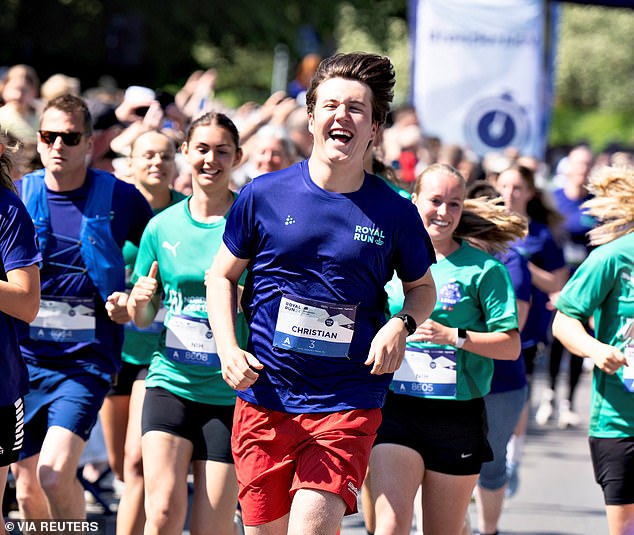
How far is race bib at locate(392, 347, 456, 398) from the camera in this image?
5.60 meters

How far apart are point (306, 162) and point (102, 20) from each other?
20.7 m

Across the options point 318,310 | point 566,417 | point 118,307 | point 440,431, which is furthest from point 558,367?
point 318,310

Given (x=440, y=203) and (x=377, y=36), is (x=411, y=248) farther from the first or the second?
(x=377, y=36)

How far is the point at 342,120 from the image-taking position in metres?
4.45

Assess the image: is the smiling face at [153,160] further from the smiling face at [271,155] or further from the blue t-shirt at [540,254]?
the blue t-shirt at [540,254]

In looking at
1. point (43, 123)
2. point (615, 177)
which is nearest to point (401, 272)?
point (615, 177)

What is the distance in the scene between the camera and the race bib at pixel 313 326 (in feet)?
14.8

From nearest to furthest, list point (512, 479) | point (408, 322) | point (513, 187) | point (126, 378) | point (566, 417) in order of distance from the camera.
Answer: point (408, 322), point (126, 378), point (512, 479), point (513, 187), point (566, 417)

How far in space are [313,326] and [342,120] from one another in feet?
2.20

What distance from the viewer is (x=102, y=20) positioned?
24.6 metres

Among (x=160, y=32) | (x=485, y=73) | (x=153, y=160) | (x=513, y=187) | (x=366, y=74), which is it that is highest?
(x=160, y=32)

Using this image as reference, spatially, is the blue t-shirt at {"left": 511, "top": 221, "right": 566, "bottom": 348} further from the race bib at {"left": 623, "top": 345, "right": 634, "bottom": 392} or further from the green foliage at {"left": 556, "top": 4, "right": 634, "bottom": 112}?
the green foliage at {"left": 556, "top": 4, "right": 634, "bottom": 112}

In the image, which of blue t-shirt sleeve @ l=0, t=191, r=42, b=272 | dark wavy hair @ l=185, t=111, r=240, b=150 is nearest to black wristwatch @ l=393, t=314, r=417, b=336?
blue t-shirt sleeve @ l=0, t=191, r=42, b=272

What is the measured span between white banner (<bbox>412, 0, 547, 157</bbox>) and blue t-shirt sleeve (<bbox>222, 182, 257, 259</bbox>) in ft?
29.7
